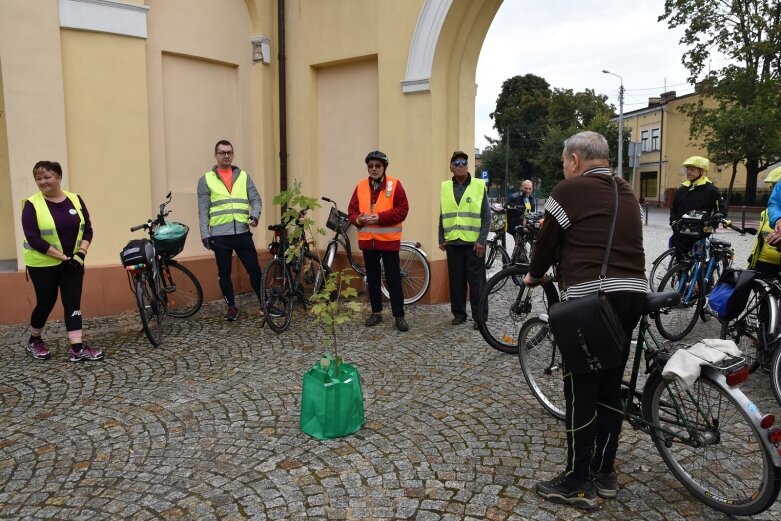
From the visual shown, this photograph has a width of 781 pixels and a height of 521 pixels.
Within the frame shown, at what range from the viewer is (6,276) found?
6.30 metres

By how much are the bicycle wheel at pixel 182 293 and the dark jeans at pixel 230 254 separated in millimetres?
468

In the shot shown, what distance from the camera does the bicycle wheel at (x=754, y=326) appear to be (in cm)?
446

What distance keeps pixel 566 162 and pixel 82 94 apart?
18.9 feet

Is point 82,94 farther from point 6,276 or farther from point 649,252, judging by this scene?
point 649,252

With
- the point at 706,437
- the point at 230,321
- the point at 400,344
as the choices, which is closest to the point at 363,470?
the point at 706,437

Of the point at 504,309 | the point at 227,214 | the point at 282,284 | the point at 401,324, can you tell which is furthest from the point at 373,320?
the point at 227,214

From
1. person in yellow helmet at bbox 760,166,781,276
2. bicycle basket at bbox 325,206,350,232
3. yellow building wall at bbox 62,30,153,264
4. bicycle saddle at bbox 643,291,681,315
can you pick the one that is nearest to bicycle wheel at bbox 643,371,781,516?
bicycle saddle at bbox 643,291,681,315

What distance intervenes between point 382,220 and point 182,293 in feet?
8.48

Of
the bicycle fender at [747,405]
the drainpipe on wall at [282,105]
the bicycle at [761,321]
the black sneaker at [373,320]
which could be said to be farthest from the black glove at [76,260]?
the bicycle at [761,321]

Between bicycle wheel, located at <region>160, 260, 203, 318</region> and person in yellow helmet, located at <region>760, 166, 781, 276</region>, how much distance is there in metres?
5.68

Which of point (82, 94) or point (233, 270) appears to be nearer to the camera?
point (82, 94)

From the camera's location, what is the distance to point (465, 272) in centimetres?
625

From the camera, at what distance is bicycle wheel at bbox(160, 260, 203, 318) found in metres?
6.75

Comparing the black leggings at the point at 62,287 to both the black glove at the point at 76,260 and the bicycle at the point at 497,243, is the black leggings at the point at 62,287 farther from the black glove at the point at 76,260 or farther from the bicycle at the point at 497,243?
the bicycle at the point at 497,243
